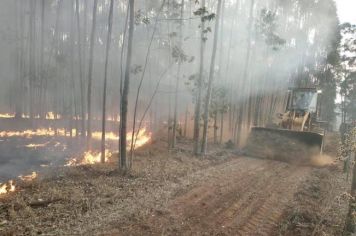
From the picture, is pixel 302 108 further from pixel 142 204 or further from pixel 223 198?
pixel 142 204

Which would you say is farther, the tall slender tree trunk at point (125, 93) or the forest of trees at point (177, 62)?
the forest of trees at point (177, 62)

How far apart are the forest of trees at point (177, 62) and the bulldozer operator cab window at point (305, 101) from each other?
4509 millimetres

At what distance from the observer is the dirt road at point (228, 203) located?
8.07 meters

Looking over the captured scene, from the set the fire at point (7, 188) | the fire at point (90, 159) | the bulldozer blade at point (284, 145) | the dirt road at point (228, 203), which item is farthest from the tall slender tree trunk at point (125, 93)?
the bulldozer blade at point (284, 145)

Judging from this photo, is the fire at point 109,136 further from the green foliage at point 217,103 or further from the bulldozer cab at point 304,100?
the bulldozer cab at point 304,100

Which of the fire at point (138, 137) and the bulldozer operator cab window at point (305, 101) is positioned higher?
the bulldozer operator cab window at point (305, 101)

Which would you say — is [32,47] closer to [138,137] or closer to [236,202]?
[138,137]

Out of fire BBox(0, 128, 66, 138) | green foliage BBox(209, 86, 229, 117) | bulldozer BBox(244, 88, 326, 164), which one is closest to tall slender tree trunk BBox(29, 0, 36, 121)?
fire BBox(0, 128, 66, 138)

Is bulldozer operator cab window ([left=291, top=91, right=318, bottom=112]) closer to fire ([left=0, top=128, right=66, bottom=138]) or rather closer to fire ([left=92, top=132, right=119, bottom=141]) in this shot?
fire ([left=92, top=132, right=119, bottom=141])

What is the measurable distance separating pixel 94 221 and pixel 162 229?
1.71 metres

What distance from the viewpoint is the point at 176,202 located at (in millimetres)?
9914

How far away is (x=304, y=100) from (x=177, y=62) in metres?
10.7

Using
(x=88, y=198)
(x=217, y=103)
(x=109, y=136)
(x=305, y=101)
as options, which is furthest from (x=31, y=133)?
(x=305, y=101)

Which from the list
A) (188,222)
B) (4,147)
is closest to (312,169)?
(188,222)
